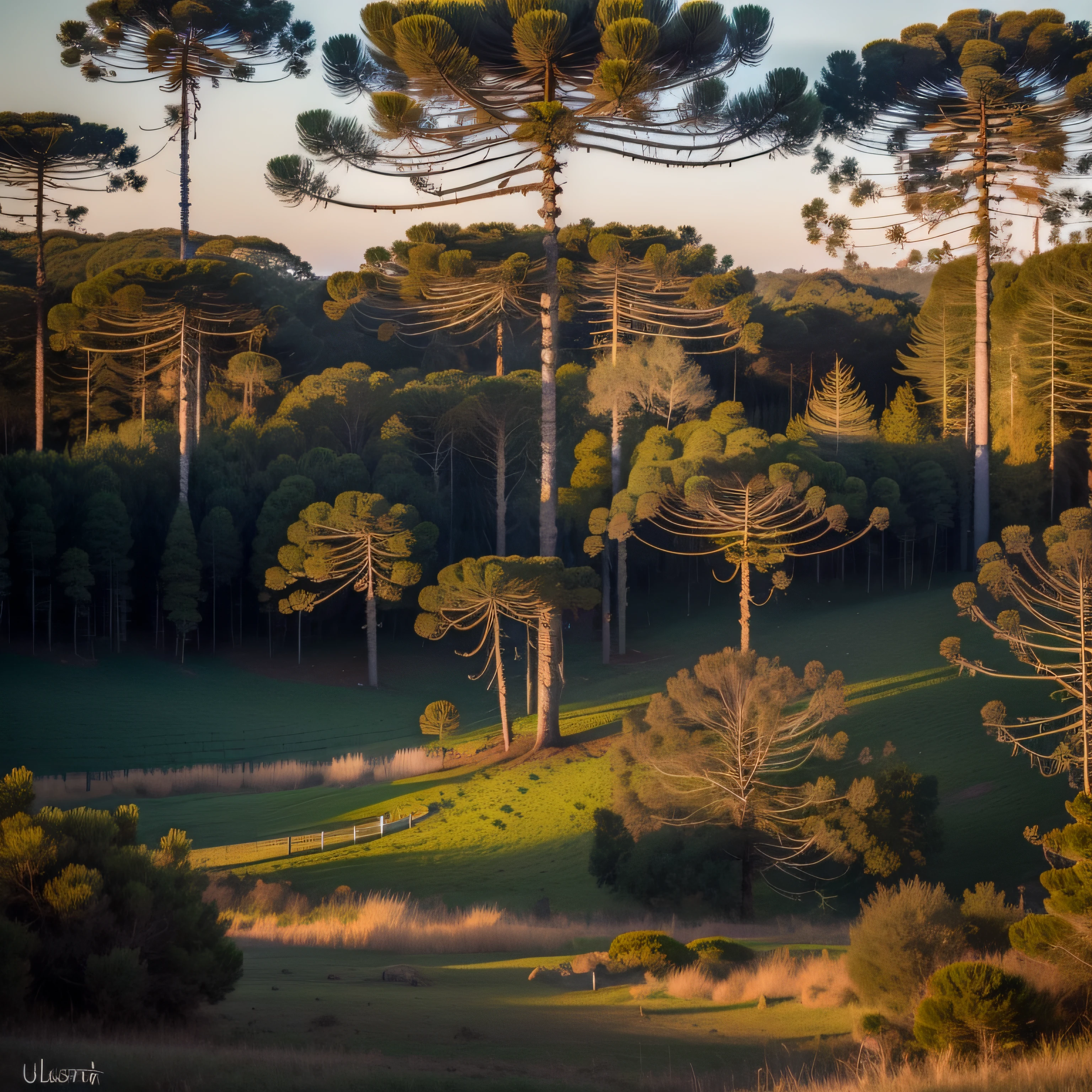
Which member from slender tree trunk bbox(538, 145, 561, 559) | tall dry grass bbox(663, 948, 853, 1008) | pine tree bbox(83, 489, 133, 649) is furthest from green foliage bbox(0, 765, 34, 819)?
pine tree bbox(83, 489, 133, 649)

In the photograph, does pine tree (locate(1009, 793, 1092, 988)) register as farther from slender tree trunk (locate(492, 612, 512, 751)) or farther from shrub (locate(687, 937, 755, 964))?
slender tree trunk (locate(492, 612, 512, 751))

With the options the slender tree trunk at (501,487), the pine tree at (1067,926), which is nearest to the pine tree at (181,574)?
the slender tree trunk at (501,487)

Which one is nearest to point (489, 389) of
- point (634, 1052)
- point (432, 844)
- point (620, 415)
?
point (620, 415)

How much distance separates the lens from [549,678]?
26.7 meters

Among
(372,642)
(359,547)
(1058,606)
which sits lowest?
(372,642)

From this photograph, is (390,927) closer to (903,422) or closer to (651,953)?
(651,953)

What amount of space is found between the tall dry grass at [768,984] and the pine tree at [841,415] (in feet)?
123

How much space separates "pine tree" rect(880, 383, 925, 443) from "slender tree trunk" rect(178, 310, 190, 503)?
30271 millimetres

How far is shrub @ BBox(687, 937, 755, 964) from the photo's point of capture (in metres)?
11.4

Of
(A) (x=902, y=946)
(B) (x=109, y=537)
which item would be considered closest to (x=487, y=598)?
(A) (x=902, y=946)

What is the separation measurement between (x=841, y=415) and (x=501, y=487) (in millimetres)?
15401

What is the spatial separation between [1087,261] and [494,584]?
25.9 meters

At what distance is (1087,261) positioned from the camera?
37.9 meters

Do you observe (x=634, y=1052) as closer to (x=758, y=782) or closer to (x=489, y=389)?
(x=758, y=782)
